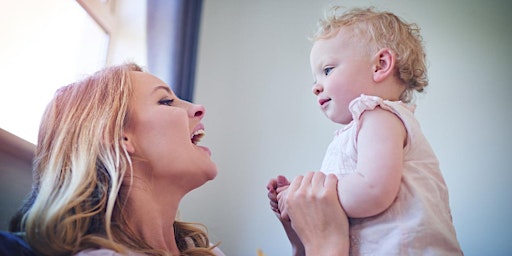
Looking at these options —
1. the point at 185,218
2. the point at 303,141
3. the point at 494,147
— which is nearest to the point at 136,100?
the point at 185,218

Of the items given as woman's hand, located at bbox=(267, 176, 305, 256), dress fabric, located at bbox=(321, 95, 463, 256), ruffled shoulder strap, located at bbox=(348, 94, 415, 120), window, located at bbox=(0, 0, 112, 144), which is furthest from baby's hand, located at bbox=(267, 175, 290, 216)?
window, located at bbox=(0, 0, 112, 144)

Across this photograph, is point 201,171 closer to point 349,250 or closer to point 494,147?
point 349,250

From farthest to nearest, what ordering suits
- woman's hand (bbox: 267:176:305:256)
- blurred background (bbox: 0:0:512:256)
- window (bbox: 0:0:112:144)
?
1. blurred background (bbox: 0:0:512:256)
2. window (bbox: 0:0:112:144)
3. woman's hand (bbox: 267:176:305:256)

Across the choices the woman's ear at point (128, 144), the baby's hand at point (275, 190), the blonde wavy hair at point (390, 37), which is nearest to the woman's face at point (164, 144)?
the woman's ear at point (128, 144)

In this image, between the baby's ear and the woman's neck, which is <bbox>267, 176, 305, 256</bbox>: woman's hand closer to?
the woman's neck

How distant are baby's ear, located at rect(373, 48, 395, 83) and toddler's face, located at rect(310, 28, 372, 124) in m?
0.02

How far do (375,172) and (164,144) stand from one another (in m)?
0.48

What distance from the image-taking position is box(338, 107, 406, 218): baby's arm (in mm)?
917

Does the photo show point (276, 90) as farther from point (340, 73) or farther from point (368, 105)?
point (368, 105)

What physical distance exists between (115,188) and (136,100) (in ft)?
0.86

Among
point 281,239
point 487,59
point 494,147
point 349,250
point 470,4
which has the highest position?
point 470,4

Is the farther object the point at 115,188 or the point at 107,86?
the point at 107,86

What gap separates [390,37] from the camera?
1.22 meters

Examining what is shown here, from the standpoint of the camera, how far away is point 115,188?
939 millimetres
